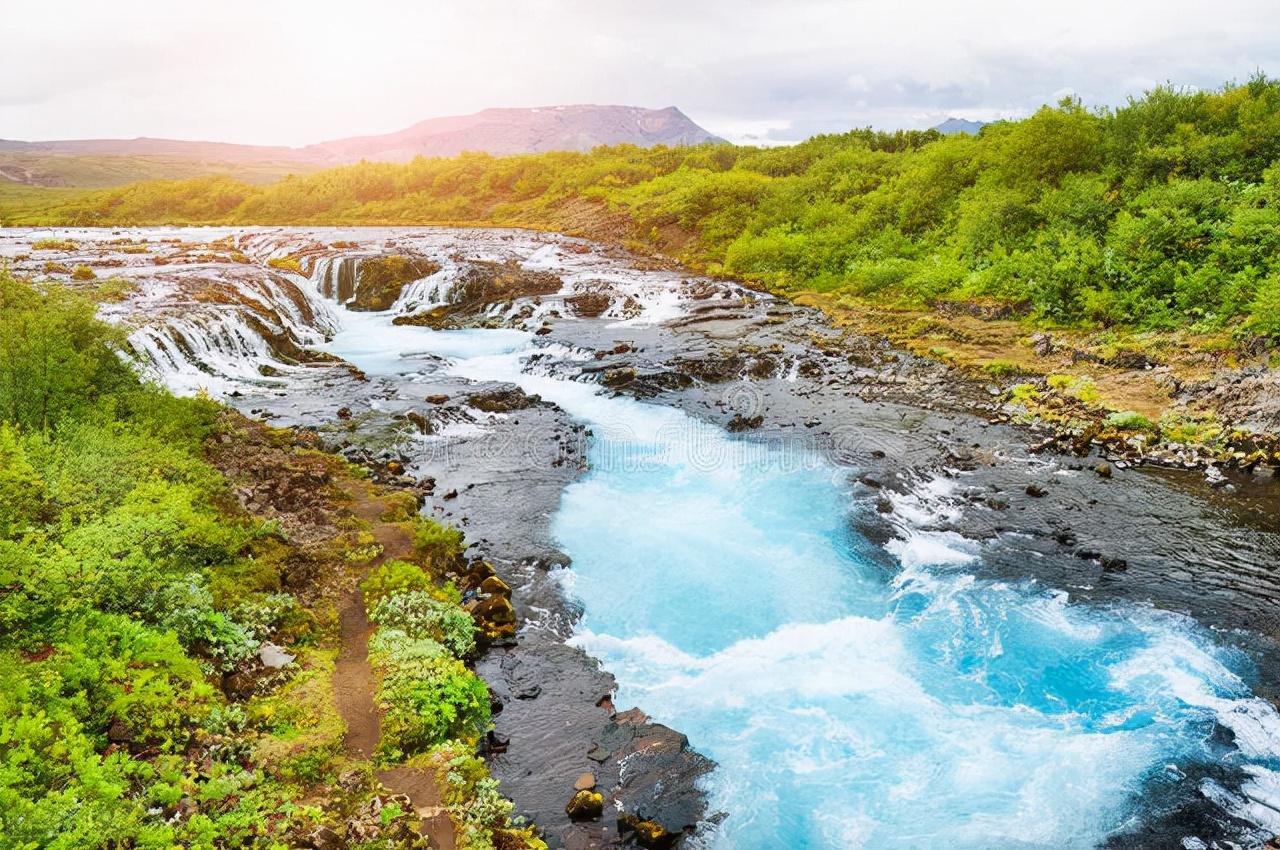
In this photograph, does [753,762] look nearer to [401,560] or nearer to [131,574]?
[401,560]

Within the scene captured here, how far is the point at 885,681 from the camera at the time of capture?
9.86 metres

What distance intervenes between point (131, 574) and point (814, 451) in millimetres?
13474

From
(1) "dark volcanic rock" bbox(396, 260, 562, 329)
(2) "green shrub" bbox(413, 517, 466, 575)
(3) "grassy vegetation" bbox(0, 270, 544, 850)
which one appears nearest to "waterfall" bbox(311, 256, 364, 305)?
(1) "dark volcanic rock" bbox(396, 260, 562, 329)

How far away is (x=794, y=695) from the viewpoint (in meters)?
9.70

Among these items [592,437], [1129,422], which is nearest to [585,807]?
[592,437]

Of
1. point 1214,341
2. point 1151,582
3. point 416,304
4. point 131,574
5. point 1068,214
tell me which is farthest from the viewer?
point 416,304

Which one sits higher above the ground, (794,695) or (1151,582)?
(1151,582)

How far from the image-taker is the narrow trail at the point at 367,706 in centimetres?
729

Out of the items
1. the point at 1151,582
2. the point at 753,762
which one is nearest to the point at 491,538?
the point at 753,762

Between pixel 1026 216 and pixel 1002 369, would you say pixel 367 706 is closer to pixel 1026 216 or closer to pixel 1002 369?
pixel 1002 369

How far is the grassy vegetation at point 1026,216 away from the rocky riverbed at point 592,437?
5280 mm

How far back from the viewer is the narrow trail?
287 inches

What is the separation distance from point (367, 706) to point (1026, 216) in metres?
28.8

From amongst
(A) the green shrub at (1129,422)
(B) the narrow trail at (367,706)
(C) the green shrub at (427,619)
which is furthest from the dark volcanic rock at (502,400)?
(A) the green shrub at (1129,422)
